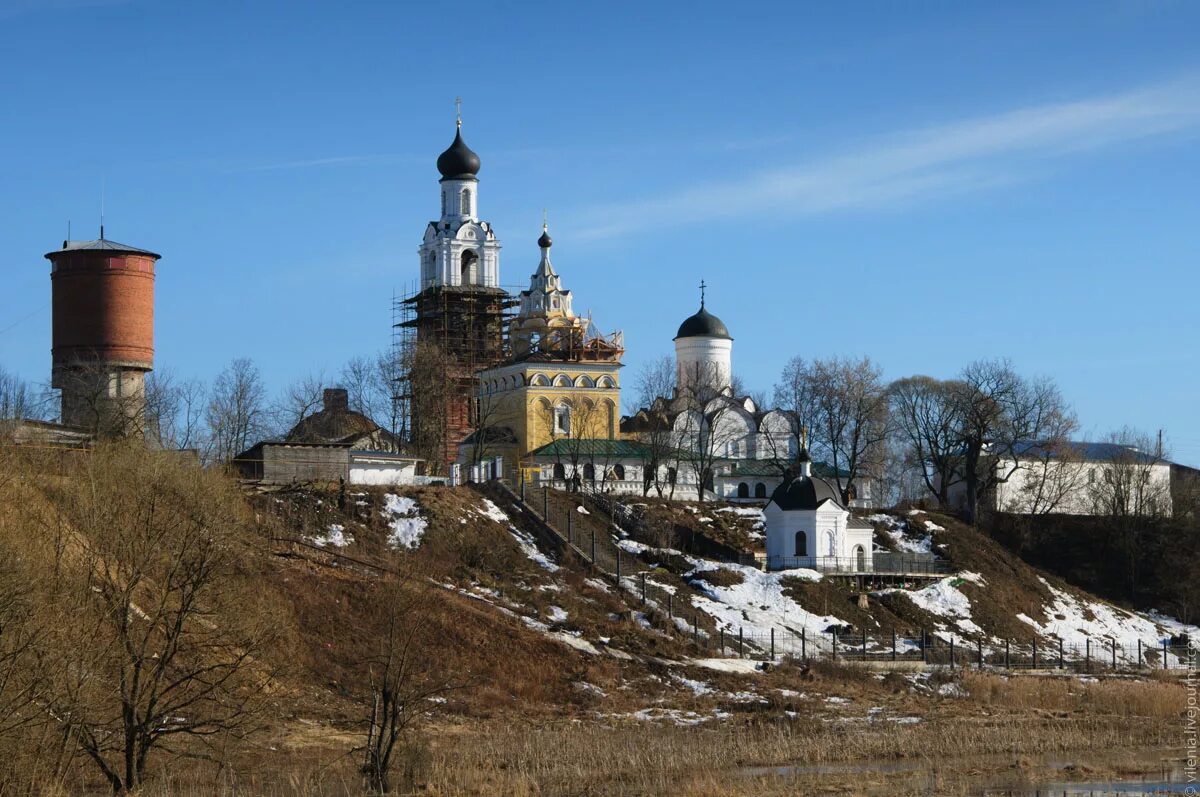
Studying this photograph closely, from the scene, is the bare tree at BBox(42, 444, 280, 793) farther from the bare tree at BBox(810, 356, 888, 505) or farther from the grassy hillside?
the bare tree at BBox(810, 356, 888, 505)

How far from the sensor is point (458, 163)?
7669cm

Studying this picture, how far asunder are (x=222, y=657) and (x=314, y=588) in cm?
1185

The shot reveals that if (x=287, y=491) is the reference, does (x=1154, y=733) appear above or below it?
below

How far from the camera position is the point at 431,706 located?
35.1 metres

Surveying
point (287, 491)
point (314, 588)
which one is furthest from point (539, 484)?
point (314, 588)

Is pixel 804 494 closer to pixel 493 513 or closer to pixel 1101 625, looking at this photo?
pixel 493 513

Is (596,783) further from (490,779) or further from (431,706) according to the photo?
(431,706)

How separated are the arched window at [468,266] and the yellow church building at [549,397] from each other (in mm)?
5137

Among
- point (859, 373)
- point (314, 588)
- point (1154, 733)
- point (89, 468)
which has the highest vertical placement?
point (859, 373)

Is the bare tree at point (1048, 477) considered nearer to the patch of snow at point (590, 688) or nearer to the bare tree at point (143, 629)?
the patch of snow at point (590, 688)

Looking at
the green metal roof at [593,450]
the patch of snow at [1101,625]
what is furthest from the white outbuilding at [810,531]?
the green metal roof at [593,450]

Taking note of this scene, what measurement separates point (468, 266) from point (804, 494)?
2647 centimetres

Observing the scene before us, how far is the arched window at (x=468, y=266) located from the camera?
7662 cm

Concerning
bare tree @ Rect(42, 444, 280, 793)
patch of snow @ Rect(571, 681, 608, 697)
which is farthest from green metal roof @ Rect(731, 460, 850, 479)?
bare tree @ Rect(42, 444, 280, 793)
